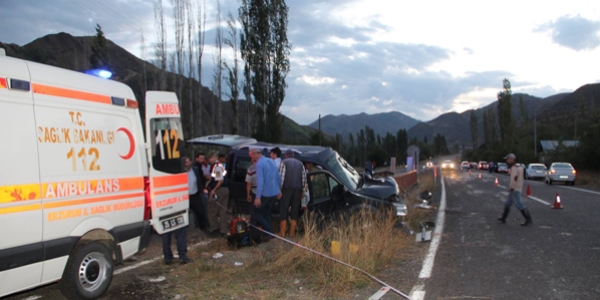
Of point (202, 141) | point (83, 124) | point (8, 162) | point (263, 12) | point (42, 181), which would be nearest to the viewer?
point (8, 162)

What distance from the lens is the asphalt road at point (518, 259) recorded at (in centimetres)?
555

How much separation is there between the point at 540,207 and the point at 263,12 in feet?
71.5

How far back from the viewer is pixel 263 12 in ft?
102

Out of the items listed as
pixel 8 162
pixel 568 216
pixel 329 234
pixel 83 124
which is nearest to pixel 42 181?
pixel 8 162

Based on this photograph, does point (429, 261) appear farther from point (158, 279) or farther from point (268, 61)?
point (268, 61)

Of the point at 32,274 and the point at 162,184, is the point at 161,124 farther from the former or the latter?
the point at 32,274

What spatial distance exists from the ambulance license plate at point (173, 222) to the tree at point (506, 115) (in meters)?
83.2

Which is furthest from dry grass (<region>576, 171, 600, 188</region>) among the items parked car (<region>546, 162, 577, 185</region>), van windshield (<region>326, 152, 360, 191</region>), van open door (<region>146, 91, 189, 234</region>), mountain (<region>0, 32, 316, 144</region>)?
van open door (<region>146, 91, 189, 234</region>)

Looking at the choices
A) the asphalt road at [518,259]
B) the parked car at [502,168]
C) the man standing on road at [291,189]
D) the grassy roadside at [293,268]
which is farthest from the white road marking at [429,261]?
the parked car at [502,168]

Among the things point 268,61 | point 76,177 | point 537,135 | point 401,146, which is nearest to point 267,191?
point 76,177

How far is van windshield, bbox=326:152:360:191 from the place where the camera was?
9702mm

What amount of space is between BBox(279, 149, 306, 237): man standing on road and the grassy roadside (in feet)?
2.05

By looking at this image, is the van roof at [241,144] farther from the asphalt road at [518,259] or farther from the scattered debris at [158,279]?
the scattered debris at [158,279]

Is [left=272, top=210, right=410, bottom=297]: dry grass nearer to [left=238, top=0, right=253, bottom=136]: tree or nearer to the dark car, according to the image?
the dark car
